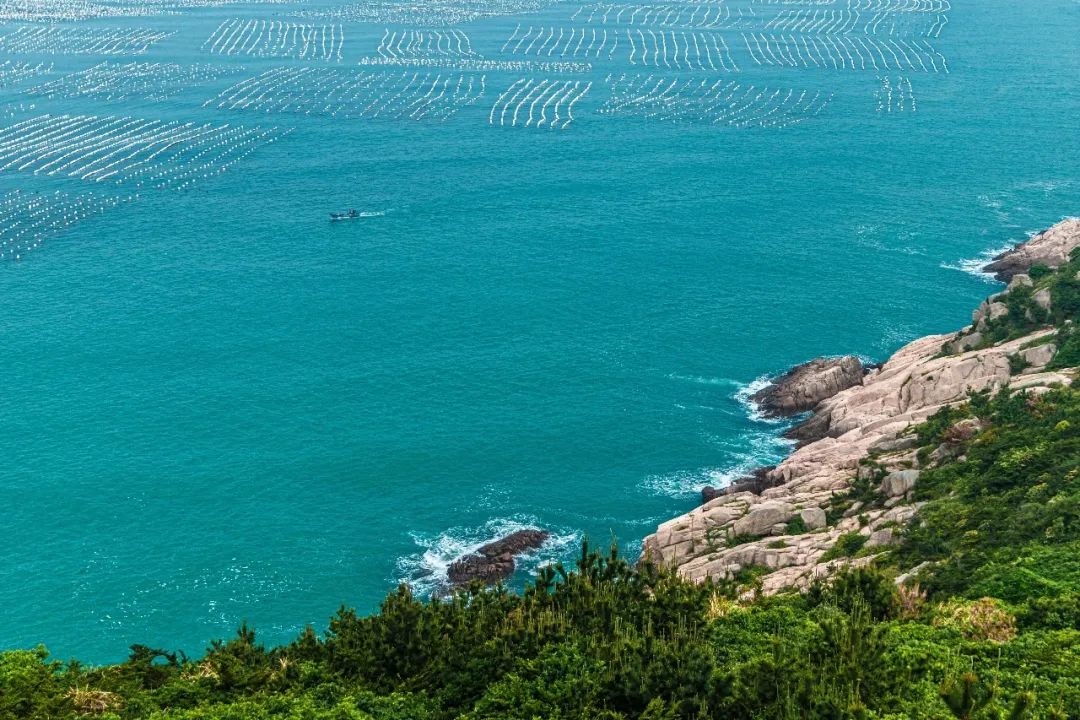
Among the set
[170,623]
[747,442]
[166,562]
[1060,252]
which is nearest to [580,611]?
[170,623]

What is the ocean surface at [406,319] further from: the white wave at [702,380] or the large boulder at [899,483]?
the large boulder at [899,483]

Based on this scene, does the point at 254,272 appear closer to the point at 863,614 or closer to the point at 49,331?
the point at 49,331

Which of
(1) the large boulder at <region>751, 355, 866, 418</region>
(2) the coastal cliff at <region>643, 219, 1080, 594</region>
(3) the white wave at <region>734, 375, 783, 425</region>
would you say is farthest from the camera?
(1) the large boulder at <region>751, 355, 866, 418</region>

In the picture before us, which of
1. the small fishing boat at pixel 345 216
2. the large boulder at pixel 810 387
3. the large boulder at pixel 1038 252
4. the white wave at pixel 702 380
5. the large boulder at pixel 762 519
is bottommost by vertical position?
the large boulder at pixel 762 519

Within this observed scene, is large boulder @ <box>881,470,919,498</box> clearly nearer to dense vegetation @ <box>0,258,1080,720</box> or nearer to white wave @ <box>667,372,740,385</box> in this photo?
dense vegetation @ <box>0,258,1080,720</box>

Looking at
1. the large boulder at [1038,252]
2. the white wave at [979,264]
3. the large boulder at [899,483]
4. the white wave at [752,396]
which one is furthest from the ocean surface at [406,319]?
the large boulder at [899,483]

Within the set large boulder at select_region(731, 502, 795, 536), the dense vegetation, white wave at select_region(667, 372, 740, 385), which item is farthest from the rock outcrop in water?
white wave at select_region(667, 372, 740, 385)

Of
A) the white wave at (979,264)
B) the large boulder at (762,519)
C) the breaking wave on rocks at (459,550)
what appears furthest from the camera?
the white wave at (979,264)

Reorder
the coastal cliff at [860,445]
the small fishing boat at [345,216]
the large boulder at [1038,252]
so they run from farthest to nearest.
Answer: the small fishing boat at [345,216], the large boulder at [1038,252], the coastal cliff at [860,445]
